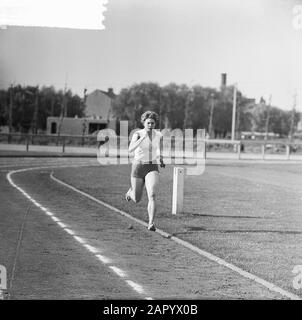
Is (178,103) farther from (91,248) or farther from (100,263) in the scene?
(100,263)

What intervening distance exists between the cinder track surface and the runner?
0.59m

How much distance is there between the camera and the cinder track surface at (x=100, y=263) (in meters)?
5.85

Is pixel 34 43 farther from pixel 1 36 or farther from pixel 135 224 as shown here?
pixel 135 224

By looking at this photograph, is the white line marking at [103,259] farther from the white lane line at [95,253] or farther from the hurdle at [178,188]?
the hurdle at [178,188]

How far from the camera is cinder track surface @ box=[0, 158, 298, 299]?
19.2 ft

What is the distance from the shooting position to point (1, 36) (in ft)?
19.0

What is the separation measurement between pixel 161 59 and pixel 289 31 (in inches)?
50.5

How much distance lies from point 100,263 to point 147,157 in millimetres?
2253

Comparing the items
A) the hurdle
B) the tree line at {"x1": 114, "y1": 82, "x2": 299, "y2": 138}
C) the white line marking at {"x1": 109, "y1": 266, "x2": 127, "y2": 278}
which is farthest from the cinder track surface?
the tree line at {"x1": 114, "y1": 82, "x2": 299, "y2": 138}

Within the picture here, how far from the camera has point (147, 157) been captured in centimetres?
904

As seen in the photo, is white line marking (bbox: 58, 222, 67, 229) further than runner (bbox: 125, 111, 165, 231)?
Yes

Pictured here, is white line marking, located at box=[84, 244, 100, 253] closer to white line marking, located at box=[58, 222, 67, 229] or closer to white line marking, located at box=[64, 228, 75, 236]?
white line marking, located at box=[64, 228, 75, 236]

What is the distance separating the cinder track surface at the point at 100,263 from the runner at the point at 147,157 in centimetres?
59

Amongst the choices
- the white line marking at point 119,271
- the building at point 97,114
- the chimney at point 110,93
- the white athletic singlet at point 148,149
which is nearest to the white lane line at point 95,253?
the white line marking at point 119,271
